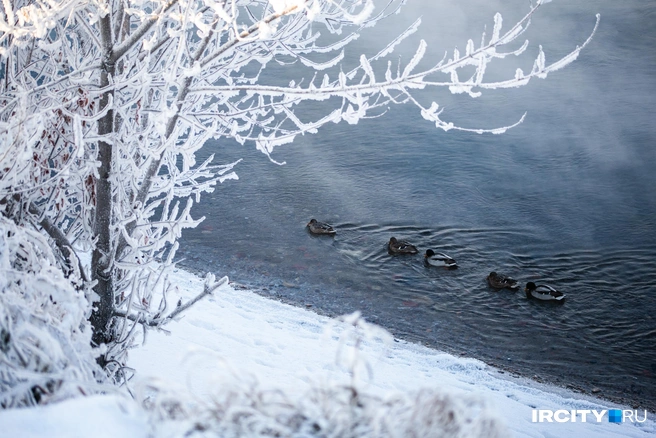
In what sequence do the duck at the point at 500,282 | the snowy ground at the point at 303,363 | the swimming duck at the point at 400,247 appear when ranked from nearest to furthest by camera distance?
1. the snowy ground at the point at 303,363
2. the duck at the point at 500,282
3. the swimming duck at the point at 400,247

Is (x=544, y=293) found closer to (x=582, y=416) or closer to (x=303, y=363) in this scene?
(x=582, y=416)

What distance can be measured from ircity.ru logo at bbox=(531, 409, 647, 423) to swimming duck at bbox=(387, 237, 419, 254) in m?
4.12

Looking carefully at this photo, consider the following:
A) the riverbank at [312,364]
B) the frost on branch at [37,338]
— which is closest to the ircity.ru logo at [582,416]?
the riverbank at [312,364]

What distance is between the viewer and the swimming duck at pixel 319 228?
10.3 meters

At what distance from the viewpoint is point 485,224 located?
1098cm

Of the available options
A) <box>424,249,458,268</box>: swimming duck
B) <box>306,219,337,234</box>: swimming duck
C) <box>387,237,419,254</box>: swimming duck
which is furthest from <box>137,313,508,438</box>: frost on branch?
<box>306,219,337,234</box>: swimming duck

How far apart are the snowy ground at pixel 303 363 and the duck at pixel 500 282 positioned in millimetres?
2078

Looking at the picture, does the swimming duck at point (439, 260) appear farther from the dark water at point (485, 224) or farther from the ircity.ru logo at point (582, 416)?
the ircity.ru logo at point (582, 416)

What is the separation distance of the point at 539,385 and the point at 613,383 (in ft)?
3.69

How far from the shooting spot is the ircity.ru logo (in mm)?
5840

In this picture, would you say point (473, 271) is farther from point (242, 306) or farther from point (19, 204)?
point (19, 204)

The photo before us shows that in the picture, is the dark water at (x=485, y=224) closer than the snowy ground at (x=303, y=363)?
No

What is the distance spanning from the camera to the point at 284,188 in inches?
484

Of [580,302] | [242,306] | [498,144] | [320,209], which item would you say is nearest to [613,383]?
[580,302]
